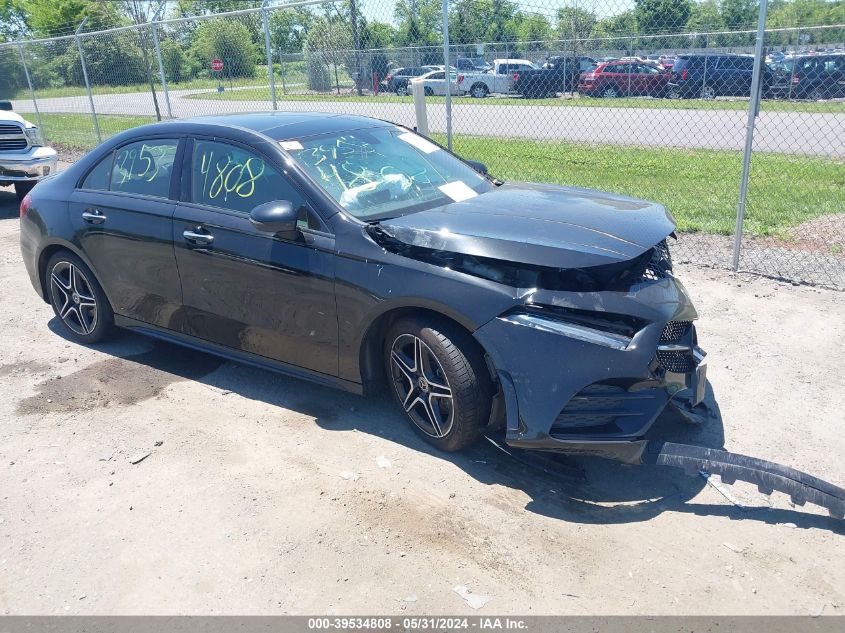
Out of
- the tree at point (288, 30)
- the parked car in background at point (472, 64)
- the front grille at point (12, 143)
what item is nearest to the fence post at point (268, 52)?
the tree at point (288, 30)

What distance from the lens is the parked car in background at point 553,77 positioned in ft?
26.7

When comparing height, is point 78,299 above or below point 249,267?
below

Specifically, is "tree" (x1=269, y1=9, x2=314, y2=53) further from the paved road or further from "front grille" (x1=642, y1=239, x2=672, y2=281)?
"front grille" (x1=642, y1=239, x2=672, y2=281)

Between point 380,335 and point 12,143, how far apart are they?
9.58m

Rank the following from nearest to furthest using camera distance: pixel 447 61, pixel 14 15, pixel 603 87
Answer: pixel 447 61, pixel 603 87, pixel 14 15

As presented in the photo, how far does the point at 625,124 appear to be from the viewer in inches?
392

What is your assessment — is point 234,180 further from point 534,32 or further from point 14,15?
point 14,15

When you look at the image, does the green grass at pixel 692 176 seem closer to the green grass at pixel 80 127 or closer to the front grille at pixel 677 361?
the front grille at pixel 677 361

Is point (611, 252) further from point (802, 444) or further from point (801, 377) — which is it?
point (801, 377)

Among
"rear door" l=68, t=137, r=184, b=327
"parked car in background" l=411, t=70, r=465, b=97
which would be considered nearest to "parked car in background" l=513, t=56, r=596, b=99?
"parked car in background" l=411, t=70, r=465, b=97

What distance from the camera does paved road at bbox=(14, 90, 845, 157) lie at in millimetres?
8773

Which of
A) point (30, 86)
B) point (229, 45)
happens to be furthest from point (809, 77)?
point (30, 86)

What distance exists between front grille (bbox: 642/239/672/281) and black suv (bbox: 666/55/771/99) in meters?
3.88
